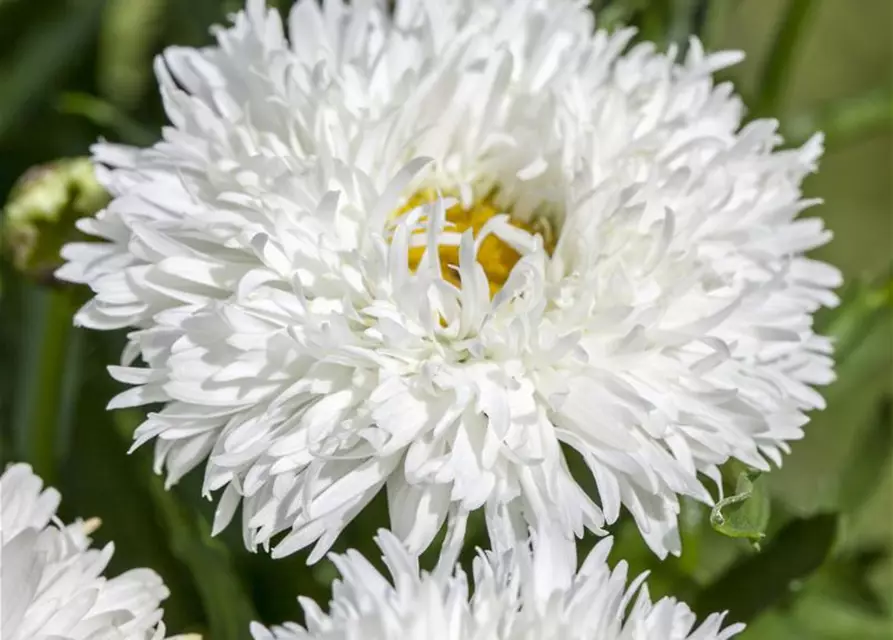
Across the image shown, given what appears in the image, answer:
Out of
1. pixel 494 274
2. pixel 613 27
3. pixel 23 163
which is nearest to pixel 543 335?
pixel 494 274

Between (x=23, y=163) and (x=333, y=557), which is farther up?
(x=23, y=163)

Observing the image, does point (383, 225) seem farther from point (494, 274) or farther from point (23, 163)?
point (23, 163)

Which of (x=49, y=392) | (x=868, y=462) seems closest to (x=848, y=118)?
(x=868, y=462)

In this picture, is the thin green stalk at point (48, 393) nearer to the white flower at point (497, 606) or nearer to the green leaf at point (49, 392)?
the green leaf at point (49, 392)

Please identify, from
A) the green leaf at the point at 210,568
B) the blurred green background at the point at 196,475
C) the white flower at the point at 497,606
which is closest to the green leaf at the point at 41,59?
the blurred green background at the point at 196,475

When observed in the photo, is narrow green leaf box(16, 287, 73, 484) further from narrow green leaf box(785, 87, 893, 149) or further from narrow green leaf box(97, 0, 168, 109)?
narrow green leaf box(785, 87, 893, 149)

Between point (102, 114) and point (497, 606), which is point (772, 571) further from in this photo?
point (102, 114)
